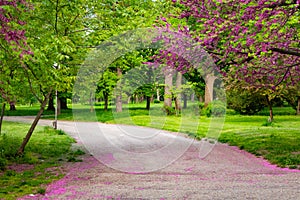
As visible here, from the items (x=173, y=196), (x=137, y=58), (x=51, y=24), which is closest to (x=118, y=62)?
(x=137, y=58)

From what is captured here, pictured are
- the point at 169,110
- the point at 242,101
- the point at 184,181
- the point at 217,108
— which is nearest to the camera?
the point at 184,181

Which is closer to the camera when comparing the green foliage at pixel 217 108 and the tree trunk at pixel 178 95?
the green foliage at pixel 217 108

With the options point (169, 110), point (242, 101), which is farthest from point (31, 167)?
point (242, 101)

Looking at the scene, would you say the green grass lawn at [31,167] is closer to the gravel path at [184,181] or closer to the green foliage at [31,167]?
the green foliage at [31,167]

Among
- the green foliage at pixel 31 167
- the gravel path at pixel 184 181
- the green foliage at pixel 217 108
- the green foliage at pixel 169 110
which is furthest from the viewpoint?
the green foliage at pixel 169 110

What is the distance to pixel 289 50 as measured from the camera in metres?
11.1

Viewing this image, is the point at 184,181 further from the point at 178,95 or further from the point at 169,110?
the point at 169,110

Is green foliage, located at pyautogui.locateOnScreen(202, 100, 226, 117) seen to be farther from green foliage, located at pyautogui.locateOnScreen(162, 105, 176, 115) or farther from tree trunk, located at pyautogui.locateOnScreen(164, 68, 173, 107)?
green foliage, located at pyautogui.locateOnScreen(162, 105, 176, 115)

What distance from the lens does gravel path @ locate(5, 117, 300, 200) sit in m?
6.66

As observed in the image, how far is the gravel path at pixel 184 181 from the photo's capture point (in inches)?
262

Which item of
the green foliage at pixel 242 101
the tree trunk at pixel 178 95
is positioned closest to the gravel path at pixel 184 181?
the tree trunk at pixel 178 95

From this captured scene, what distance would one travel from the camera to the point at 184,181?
25.9 feet

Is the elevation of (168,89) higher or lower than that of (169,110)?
higher

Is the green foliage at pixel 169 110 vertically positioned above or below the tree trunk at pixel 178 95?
below
